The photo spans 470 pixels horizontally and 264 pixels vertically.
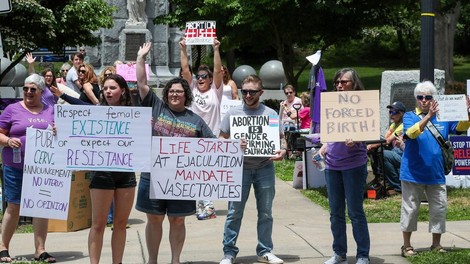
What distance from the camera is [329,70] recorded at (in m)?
48.1

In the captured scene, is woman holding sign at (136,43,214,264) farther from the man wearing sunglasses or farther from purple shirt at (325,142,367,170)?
purple shirt at (325,142,367,170)

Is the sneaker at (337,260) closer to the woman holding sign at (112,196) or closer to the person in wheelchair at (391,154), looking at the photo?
the woman holding sign at (112,196)

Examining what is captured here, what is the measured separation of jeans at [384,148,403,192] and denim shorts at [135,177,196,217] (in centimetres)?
540

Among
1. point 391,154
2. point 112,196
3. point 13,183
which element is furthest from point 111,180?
point 391,154

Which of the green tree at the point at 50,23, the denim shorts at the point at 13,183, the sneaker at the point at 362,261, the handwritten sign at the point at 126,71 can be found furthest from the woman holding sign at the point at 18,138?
the green tree at the point at 50,23

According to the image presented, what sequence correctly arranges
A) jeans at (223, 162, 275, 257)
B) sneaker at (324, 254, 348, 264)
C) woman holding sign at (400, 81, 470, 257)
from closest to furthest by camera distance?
sneaker at (324, 254, 348, 264), jeans at (223, 162, 275, 257), woman holding sign at (400, 81, 470, 257)

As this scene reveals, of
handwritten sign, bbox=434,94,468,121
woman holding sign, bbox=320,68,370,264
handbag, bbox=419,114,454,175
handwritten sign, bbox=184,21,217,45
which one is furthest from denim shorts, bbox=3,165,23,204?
handwritten sign, bbox=434,94,468,121

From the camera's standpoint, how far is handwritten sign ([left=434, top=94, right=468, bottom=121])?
404 inches

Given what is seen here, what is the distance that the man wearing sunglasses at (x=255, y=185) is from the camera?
8797mm

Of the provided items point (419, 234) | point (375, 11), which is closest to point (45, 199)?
point (419, 234)

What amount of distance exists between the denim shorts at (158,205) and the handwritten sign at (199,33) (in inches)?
179

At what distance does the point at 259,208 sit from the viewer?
352 inches

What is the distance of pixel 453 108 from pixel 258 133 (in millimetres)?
2901

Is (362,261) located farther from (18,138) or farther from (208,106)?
(18,138)
